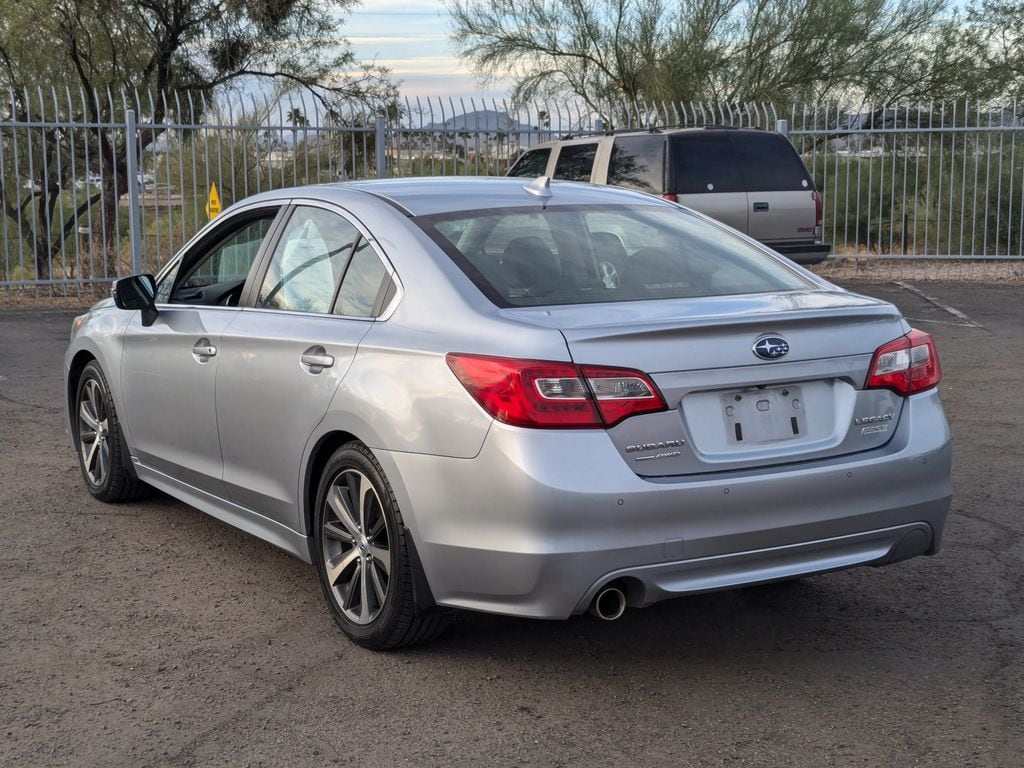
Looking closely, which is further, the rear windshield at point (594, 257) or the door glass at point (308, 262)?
the door glass at point (308, 262)

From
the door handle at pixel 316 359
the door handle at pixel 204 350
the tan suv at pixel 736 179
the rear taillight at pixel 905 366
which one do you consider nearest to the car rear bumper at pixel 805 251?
the tan suv at pixel 736 179

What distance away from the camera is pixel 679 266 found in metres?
4.66

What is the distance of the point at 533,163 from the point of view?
49.7ft

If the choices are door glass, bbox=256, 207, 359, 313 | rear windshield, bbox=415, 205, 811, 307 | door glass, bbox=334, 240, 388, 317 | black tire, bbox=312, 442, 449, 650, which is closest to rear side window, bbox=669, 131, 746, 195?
rear windshield, bbox=415, 205, 811, 307

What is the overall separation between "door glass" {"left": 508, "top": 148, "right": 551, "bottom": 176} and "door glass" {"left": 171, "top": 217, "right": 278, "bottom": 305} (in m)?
8.94

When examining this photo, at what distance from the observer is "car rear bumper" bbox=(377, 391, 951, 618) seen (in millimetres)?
3740

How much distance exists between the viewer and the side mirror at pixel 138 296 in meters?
5.71

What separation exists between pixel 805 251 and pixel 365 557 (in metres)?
9.69

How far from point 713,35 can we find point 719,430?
76.9 ft

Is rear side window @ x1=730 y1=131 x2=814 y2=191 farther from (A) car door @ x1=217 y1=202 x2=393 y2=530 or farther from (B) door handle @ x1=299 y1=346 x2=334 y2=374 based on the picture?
(B) door handle @ x1=299 y1=346 x2=334 y2=374

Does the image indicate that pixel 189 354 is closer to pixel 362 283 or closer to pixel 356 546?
pixel 362 283

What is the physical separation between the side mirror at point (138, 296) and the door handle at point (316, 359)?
1409 millimetres

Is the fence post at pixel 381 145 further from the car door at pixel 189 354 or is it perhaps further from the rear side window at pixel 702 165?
the car door at pixel 189 354

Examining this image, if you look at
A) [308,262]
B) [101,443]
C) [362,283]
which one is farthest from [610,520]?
[101,443]
